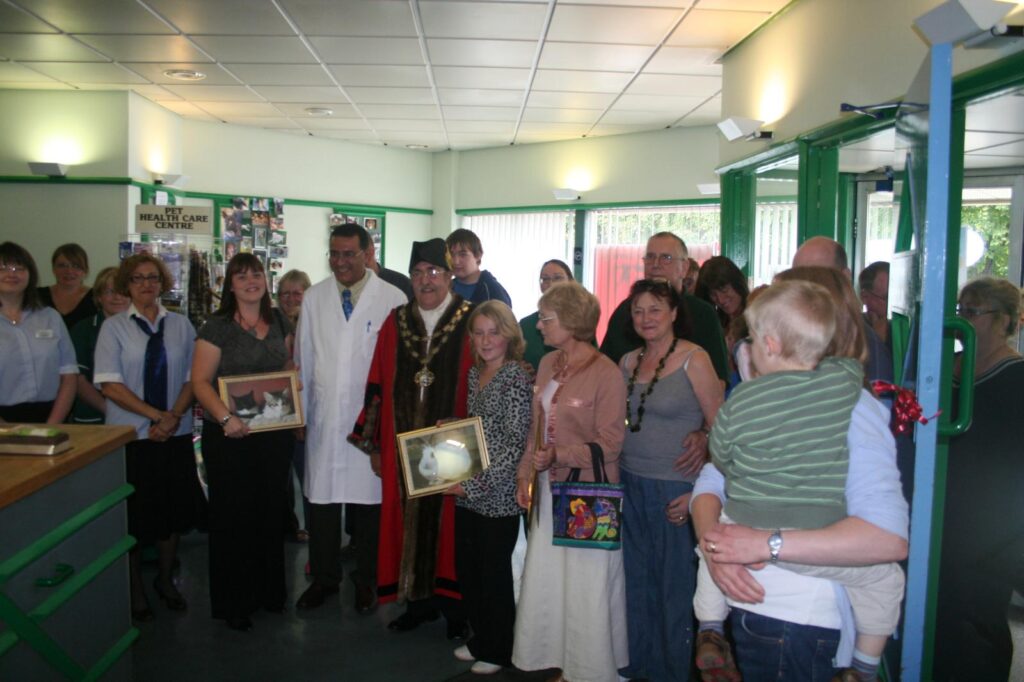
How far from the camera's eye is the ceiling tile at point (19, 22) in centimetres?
533

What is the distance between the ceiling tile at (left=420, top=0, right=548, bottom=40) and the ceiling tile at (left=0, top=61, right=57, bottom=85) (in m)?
3.85

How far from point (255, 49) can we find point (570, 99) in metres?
3.04

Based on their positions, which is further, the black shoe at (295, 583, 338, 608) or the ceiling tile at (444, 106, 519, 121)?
the ceiling tile at (444, 106, 519, 121)

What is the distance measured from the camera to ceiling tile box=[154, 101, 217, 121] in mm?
8273

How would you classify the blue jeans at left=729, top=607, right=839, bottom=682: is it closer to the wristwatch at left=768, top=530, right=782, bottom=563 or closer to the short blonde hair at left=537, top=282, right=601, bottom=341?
the wristwatch at left=768, top=530, right=782, bottom=563

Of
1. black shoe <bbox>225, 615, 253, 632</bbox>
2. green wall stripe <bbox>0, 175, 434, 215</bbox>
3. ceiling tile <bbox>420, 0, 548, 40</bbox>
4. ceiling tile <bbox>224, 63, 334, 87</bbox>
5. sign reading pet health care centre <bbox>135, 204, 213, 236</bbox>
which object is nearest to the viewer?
black shoe <bbox>225, 615, 253, 632</bbox>

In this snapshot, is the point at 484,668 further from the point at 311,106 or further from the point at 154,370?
the point at 311,106

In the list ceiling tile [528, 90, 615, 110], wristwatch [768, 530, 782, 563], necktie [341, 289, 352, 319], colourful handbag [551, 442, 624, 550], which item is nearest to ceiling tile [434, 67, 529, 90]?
ceiling tile [528, 90, 615, 110]

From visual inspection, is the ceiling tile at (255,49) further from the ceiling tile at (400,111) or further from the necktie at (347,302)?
the necktie at (347,302)

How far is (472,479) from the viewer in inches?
126

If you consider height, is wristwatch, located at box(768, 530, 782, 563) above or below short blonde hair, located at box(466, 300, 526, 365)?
below

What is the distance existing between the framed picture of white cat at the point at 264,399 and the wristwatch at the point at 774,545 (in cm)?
259

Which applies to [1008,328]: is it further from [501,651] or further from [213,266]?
[213,266]

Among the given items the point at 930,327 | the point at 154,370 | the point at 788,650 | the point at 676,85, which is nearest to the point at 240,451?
the point at 154,370
